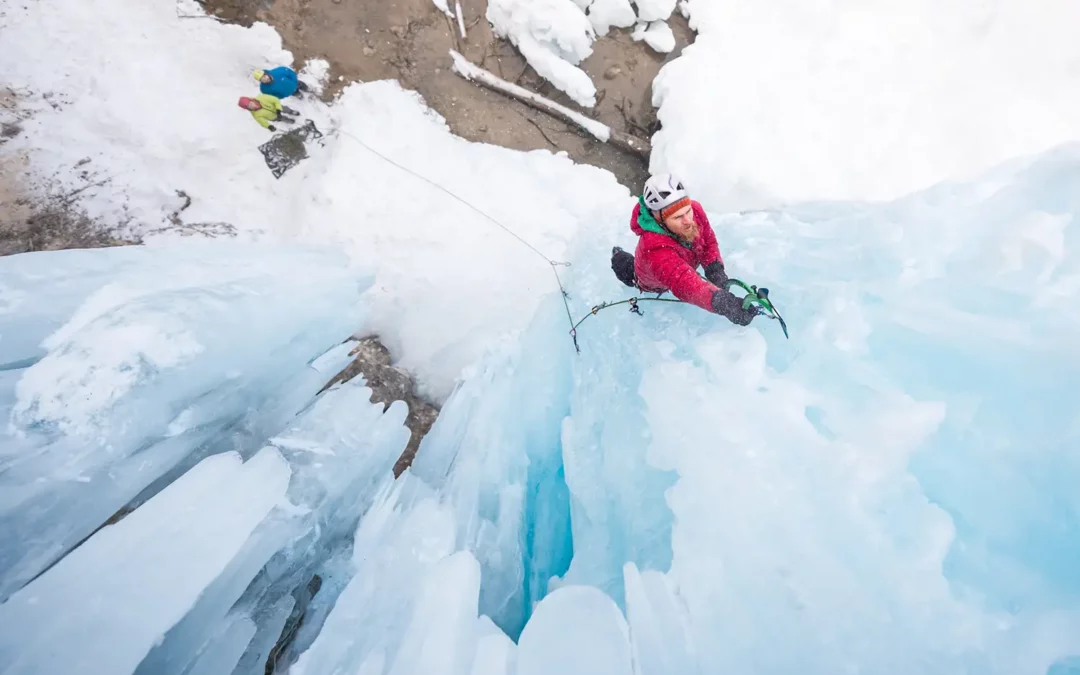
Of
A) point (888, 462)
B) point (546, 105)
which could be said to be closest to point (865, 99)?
point (546, 105)

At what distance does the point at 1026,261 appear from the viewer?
2.34 meters

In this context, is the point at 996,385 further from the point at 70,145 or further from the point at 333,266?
the point at 70,145

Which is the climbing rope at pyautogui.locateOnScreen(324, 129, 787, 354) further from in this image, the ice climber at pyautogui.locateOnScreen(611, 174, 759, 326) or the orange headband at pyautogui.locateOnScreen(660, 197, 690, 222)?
the orange headband at pyautogui.locateOnScreen(660, 197, 690, 222)

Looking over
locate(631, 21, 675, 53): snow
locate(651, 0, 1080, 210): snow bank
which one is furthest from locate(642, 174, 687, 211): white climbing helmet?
locate(631, 21, 675, 53): snow

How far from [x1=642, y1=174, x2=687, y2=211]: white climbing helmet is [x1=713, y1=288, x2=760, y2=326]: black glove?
2.09ft

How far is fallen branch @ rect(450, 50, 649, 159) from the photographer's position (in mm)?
5543

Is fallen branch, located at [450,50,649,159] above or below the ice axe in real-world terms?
above

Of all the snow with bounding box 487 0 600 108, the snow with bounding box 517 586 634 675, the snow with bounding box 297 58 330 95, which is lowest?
the snow with bounding box 517 586 634 675

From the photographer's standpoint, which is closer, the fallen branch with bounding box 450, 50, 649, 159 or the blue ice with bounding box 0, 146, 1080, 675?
the blue ice with bounding box 0, 146, 1080, 675

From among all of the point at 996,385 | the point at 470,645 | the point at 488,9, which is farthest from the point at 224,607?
the point at 488,9

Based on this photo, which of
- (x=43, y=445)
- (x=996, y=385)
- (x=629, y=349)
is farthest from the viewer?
(x=629, y=349)

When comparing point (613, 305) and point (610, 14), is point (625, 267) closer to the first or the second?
point (613, 305)

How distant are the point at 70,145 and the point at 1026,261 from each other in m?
7.48

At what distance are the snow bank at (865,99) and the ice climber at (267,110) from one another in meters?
4.01
